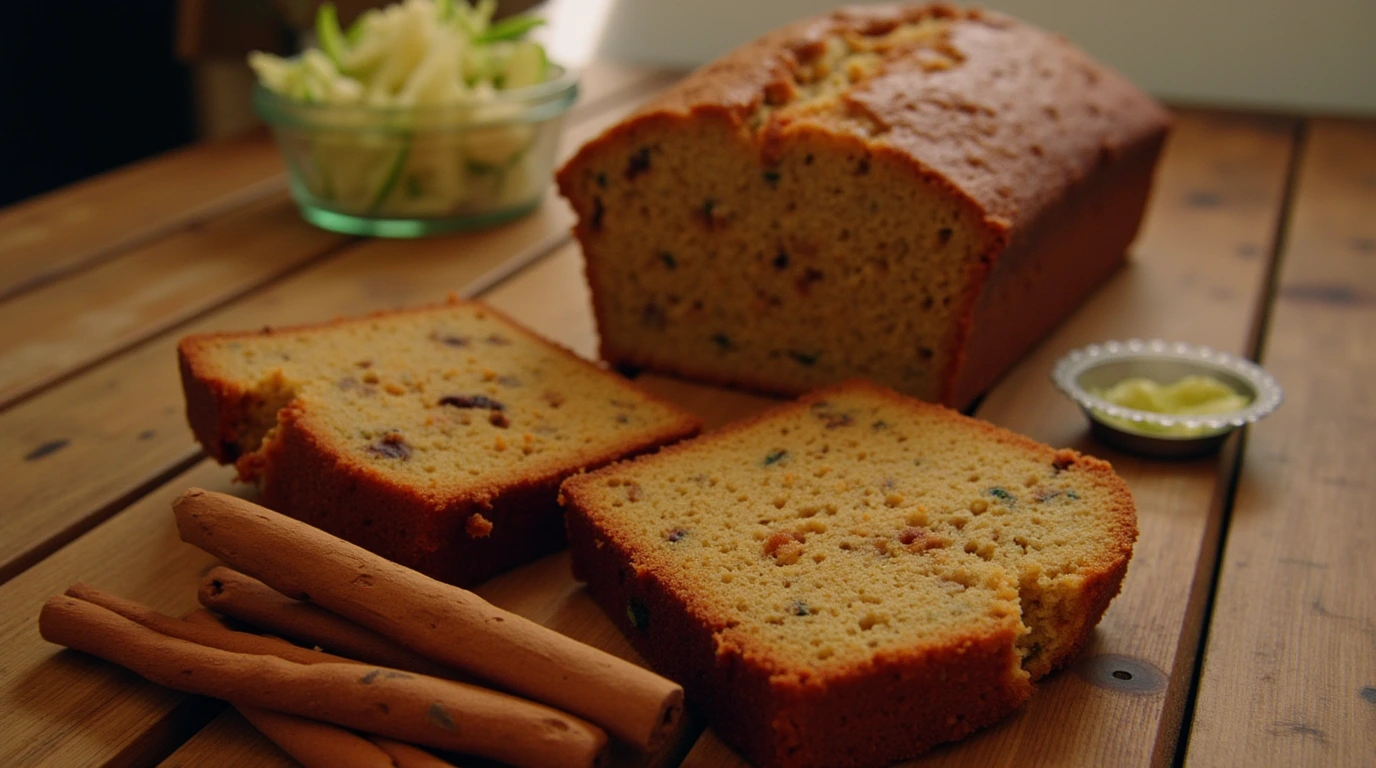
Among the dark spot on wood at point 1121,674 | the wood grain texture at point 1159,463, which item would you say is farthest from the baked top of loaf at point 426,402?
the dark spot on wood at point 1121,674

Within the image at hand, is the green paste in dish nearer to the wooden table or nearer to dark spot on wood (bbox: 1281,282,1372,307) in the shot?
the wooden table

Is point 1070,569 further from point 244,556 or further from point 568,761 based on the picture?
point 244,556

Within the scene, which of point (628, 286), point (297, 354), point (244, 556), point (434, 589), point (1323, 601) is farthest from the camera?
point (628, 286)

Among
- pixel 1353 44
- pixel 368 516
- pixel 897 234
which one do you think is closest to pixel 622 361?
pixel 897 234

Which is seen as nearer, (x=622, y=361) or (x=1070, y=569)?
(x=1070, y=569)

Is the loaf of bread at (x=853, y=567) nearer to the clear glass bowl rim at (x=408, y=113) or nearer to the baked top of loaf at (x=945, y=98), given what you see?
the baked top of loaf at (x=945, y=98)
